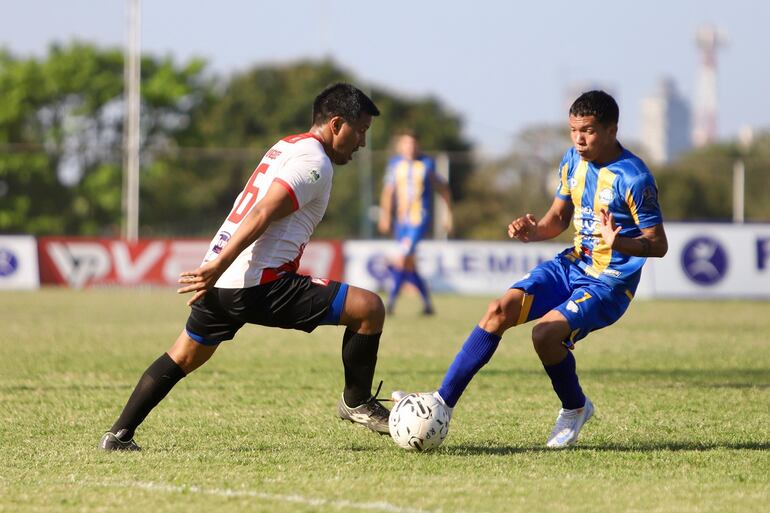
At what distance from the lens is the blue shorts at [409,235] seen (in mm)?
17094

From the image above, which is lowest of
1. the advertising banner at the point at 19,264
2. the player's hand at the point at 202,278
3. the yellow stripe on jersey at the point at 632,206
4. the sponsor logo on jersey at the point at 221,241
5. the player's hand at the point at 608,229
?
the advertising banner at the point at 19,264

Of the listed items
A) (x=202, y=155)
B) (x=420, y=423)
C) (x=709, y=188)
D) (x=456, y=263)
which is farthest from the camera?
(x=709, y=188)

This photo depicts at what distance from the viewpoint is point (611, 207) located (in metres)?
6.67

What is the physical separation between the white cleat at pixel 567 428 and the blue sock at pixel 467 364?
2.02ft

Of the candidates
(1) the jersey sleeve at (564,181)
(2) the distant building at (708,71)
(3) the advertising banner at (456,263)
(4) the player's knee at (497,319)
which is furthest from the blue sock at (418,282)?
(2) the distant building at (708,71)

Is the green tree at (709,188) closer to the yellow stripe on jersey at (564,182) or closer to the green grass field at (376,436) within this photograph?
the green grass field at (376,436)

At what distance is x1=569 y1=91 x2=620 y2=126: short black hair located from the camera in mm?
6594

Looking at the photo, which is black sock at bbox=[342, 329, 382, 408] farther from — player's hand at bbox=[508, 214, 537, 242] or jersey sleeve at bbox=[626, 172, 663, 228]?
jersey sleeve at bbox=[626, 172, 663, 228]

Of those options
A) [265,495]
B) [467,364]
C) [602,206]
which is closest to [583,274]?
[602,206]

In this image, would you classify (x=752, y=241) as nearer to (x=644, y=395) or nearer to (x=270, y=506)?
(x=644, y=395)

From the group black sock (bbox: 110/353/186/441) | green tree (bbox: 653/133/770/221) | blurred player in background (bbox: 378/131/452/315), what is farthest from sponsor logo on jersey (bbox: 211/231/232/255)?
green tree (bbox: 653/133/770/221)

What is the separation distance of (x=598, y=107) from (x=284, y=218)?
72.7 inches

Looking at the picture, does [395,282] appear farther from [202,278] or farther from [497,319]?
[202,278]

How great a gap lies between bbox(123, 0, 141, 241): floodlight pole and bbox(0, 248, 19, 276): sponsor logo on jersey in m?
3.67
